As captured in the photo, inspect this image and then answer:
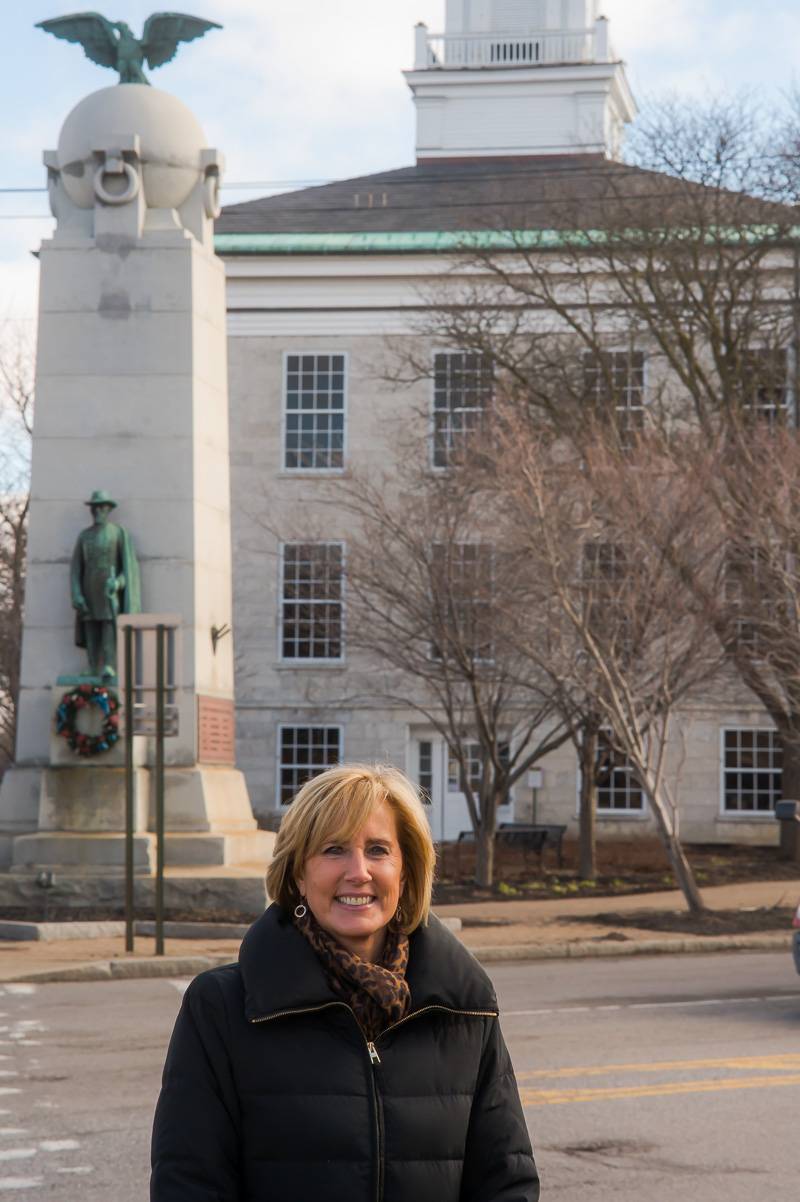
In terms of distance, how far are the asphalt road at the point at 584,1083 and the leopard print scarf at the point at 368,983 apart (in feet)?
15.1

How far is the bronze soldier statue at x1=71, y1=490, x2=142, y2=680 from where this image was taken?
21.0 meters

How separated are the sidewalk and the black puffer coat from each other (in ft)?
45.1

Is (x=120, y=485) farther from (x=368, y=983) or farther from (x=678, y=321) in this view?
(x=368, y=983)

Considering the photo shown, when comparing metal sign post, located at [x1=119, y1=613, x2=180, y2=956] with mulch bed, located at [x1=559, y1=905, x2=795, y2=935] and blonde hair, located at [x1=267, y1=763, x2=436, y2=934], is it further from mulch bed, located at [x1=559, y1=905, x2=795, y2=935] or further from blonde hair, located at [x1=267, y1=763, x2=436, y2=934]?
blonde hair, located at [x1=267, y1=763, x2=436, y2=934]

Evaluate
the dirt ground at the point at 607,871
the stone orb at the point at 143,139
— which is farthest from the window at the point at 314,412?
the stone orb at the point at 143,139

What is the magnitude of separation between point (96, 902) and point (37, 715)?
2.42 metres

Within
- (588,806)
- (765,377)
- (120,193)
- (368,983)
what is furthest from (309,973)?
(588,806)

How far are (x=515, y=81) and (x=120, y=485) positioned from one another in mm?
30110

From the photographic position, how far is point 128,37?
23000 mm

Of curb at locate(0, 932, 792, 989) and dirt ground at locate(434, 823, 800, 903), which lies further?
dirt ground at locate(434, 823, 800, 903)

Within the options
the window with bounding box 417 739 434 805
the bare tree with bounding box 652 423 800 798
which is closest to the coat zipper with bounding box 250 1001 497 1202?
the bare tree with bounding box 652 423 800 798

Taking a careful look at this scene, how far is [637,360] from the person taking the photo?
109ft

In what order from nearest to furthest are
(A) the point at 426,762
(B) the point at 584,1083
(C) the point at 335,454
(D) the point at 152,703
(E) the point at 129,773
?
(B) the point at 584,1083, (E) the point at 129,773, (D) the point at 152,703, (A) the point at 426,762, (C) the point at 335,454

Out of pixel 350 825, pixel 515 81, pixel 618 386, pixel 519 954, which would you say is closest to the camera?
pixel 350 825
